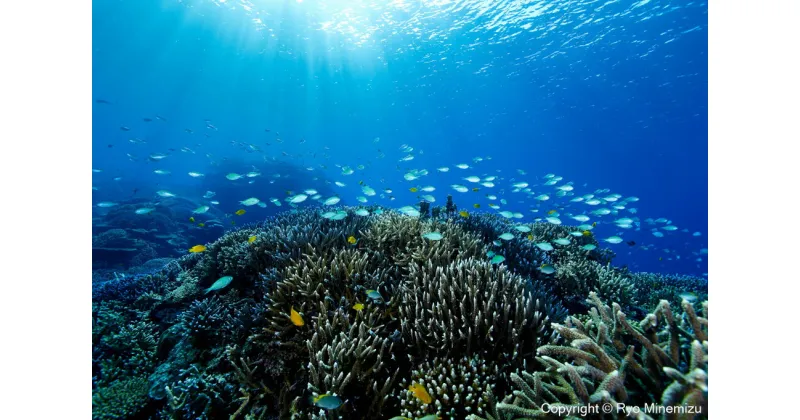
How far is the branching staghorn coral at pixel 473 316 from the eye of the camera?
301cm

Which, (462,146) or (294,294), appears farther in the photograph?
(462,146)

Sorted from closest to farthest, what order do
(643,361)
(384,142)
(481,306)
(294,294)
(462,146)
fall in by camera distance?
(643,361)
(481,306)
(294,294)
(462,146)
(384,142)

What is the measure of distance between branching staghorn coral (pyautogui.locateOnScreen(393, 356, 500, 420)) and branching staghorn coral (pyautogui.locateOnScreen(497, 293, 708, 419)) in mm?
266

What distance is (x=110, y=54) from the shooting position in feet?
177

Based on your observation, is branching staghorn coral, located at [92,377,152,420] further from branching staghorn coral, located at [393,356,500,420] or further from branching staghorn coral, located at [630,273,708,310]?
branching staghorn coral, located at [630,273,708,310]

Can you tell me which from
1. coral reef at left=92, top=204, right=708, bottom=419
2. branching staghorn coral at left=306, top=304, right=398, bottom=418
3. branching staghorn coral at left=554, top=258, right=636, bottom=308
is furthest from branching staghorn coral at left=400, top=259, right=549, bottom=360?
branching staghorn coral at left=554, top=258, right=636, bottom=308

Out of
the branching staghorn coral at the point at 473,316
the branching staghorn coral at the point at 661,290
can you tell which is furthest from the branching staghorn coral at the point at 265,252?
the branching staghorn coral at the point at 661,290

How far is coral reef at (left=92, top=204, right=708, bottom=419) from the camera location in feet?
7.01

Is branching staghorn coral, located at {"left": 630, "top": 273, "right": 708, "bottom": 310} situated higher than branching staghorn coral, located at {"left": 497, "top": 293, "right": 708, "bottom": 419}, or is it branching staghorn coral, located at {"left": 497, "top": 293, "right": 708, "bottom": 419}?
branching staghorn coral, located at {"left": 630, "top": 273, "right": 708, "bottom": 310}

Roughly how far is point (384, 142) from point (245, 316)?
312ft

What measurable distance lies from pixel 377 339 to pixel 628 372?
2074 mm
